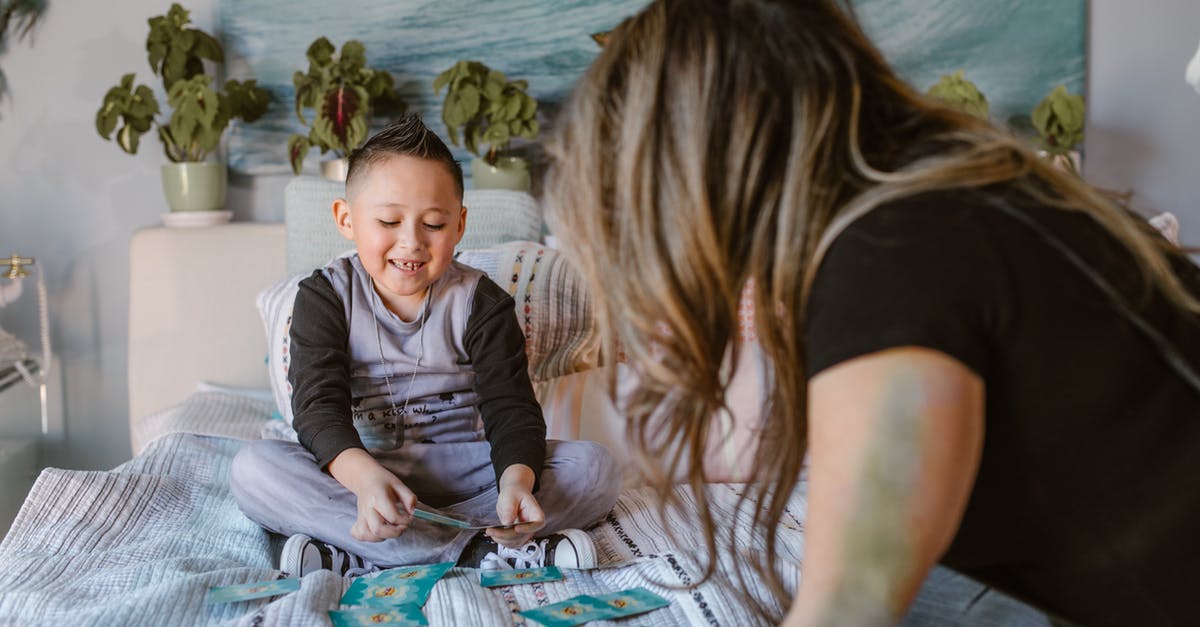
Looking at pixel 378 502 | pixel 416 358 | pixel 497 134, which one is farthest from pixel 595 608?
pixel 497 134

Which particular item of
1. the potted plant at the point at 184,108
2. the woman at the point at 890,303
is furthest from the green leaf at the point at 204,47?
the woman at the point at 890,303

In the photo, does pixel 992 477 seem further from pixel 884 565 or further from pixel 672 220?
pixel 672 220

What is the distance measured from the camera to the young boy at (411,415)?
4.26ft

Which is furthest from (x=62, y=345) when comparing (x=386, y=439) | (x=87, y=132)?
(x=386, y=439)

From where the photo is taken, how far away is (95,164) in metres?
2.35

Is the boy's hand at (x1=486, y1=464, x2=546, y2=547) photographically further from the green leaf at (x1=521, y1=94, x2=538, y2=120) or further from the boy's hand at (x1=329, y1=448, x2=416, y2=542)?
the green leaf at (x1=521, y1=94, x2=538, y2=120)

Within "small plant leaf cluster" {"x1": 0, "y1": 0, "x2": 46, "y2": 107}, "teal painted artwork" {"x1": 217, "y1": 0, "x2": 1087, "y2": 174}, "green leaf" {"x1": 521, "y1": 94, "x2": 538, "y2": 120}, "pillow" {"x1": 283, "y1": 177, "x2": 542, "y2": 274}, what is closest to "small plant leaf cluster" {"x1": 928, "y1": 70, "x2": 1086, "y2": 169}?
"teal painted artwork" {"x1": 217, "y1": 0, "x2": 1087, "y2": 174}

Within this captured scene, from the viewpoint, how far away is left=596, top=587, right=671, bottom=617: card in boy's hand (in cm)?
106

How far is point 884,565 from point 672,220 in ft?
0.80

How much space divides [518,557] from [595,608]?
0.23m

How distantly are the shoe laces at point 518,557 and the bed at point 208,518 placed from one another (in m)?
0.05

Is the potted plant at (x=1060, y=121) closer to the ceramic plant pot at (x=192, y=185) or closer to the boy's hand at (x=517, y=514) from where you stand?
the boy's hand at (x=517, y=514)

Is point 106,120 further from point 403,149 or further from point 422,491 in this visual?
point 422,491

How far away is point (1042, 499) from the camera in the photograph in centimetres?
69
